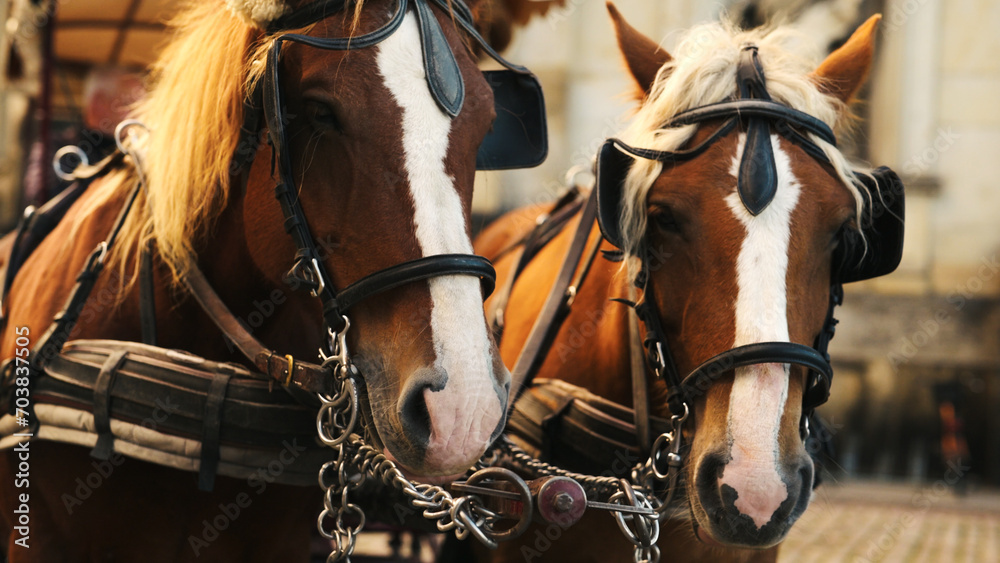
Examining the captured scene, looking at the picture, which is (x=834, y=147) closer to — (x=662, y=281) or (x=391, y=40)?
(x=662, y=281)

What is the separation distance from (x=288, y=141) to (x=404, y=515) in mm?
1023

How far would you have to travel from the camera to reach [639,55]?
7.02ft

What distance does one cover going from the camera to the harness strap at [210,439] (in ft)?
5.65

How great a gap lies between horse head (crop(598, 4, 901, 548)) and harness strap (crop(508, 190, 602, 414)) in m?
0.41

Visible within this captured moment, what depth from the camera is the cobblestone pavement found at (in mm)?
5188

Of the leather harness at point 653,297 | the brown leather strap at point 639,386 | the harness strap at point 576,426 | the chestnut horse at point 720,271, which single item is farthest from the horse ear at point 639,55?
the harness strap at point 576,426

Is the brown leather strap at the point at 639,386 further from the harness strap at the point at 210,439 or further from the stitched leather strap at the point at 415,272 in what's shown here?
the harness strap at the point at 210,439

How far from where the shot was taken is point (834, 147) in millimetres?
1835

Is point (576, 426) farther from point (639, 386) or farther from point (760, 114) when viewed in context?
point (760, 114)

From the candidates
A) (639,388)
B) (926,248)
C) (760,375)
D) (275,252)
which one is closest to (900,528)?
(926,248)

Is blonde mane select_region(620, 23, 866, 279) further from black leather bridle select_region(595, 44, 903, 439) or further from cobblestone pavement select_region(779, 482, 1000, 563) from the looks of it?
cobblestone pavement select_region(779, 482, 1000, 563)

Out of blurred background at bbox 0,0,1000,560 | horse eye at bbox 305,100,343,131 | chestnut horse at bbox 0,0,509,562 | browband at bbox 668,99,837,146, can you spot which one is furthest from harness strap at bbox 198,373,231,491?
blurred background at bbox 0,0,1000,560

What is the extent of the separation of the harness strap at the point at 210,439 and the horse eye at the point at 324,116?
2.07 feet

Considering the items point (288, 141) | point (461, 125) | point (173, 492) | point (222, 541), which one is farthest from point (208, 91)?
point (222, 541)
